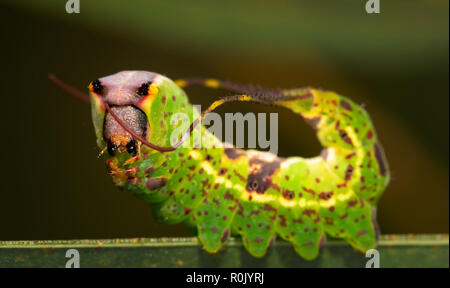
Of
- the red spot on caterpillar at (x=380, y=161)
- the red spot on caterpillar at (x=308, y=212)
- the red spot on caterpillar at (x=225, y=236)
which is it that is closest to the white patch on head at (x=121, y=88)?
the red spot on caterpillar at (x=225, y=236)

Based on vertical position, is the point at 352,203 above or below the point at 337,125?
below

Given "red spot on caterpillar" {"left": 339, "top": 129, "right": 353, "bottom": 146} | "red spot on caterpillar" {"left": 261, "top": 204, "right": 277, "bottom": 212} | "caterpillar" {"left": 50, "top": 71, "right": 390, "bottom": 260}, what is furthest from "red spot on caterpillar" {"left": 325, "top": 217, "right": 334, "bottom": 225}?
"red spot on caterpillar" {"left": 339, "top": 129, "right": 353, "bottom": 146}

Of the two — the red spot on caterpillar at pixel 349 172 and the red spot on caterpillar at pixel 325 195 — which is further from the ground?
the red spot on caterpillar at pixel 349 172

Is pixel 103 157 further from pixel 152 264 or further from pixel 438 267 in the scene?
pixel 438 267

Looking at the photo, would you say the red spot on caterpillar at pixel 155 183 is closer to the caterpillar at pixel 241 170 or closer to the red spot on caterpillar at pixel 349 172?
the caterpillar at pixel 241 170

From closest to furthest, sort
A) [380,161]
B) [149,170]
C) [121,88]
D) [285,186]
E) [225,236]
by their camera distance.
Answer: [121,88] → [149,170] → [225,236] → [285,186] → [380,161]

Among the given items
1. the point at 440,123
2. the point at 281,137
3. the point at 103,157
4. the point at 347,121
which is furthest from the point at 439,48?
the point at 103,157

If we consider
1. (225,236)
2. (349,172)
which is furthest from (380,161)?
(225,236)

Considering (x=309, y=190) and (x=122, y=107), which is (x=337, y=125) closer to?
(x=309, y=190)
